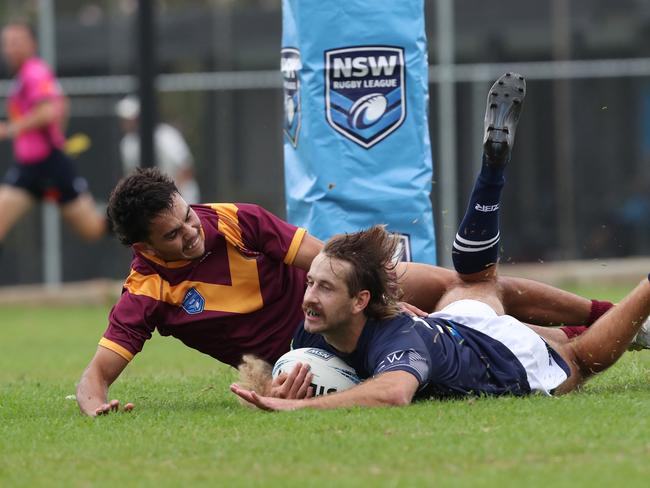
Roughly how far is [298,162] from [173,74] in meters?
9.67

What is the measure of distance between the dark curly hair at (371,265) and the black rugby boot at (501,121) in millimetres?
873

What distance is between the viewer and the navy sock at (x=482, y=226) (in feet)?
24.3

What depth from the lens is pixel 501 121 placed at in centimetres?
739

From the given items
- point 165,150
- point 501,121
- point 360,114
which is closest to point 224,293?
point 501,121

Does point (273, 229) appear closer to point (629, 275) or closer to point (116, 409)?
point (116, 409)

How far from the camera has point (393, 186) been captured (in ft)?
28.3

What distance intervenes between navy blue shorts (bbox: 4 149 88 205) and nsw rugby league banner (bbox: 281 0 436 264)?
721 cm

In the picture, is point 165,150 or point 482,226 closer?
point 482,226

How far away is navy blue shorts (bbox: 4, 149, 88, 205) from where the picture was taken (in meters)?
15.4

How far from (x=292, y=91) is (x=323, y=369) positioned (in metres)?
2.64

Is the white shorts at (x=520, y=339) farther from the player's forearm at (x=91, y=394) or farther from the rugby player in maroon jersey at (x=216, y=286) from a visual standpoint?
the player's forearm at (x=91, y=394)

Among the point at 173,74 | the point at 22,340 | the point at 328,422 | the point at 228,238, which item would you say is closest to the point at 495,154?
the point at 228,238

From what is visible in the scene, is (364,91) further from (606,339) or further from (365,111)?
(606,339)

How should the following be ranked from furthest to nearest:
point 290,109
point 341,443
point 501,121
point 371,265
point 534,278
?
1. point 534,278
2. point 290,109
3. point 501,121
4. point 371,265
5. point 341,443
